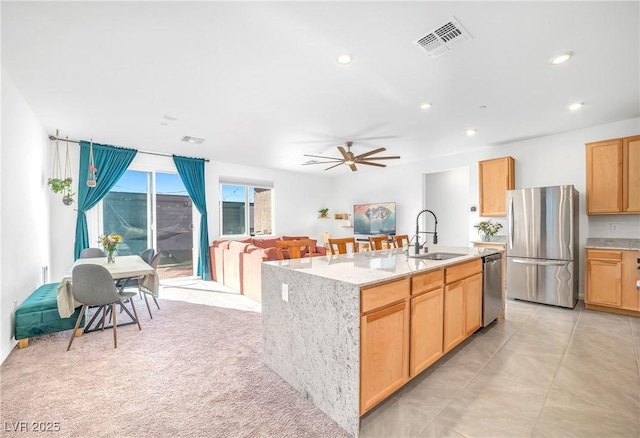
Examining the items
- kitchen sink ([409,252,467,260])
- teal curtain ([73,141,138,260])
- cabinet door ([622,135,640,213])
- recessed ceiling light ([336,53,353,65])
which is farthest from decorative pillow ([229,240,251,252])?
cabinet door ([622,135,640,213])

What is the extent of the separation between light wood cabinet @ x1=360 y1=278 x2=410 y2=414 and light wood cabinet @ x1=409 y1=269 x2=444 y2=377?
0.28 feet

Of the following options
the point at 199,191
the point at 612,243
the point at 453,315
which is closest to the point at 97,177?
the point at 199,191

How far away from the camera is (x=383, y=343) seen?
1.86 metres

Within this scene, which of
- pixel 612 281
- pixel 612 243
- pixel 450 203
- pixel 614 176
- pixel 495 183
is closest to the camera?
pixel 612 281

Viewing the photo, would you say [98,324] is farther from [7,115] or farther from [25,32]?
[25,32]

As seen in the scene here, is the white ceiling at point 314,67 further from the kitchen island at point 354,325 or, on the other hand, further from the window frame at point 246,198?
the window frame at point 246,198

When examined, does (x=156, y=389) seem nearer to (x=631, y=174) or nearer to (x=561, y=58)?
(x=561, y=58)

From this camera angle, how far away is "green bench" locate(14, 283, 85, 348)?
2907 mm

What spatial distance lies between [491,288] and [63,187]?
6.27 metres

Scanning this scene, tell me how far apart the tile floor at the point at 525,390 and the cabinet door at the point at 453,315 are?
0.19 m

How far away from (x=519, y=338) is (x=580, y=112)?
3203mm

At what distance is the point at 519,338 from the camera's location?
312 cm

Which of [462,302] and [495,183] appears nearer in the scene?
[462,302]

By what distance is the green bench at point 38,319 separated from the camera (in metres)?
2.91
